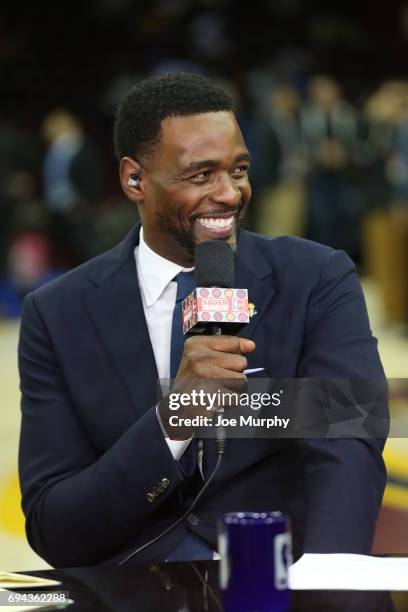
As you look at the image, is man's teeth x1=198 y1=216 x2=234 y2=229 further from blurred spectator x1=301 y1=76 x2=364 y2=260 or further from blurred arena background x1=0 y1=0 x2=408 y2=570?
blurred spectator x1=301 y1=76 x2=364 y2=260

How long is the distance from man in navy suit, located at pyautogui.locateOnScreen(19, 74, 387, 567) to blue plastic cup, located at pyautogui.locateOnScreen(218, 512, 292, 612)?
1.63 ft

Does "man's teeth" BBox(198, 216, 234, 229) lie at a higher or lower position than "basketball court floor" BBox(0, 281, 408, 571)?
higher

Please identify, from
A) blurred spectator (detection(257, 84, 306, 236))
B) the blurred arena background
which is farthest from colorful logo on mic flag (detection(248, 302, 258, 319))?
blurred spectator (detection(257, 84, 306, 236))

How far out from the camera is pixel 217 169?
208 cm

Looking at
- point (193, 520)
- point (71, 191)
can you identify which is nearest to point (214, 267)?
point (193, 520)

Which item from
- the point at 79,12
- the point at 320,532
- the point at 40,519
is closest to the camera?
the point at 320,532

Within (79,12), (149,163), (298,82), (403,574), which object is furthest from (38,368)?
(79,12)

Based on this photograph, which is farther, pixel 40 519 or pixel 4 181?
pixel 4 181

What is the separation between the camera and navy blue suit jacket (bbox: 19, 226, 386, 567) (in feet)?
6.41

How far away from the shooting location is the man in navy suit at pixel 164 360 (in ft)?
6.45

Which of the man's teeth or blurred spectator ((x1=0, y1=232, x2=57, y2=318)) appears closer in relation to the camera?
the man's teeth

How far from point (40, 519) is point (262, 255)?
644 mm

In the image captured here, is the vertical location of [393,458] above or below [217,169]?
below

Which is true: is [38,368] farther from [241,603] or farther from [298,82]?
[298,82]
